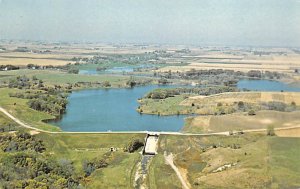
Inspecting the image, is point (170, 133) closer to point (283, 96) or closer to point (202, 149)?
point (202, 149)

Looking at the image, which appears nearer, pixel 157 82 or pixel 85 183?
pixel 85 183

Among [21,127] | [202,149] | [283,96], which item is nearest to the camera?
[202,149]

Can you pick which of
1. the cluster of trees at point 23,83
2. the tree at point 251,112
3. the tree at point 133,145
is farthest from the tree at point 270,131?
the cluster of trees at point 23,83

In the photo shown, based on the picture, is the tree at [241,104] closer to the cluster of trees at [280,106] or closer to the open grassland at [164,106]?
the cluster of trees at [280,106]

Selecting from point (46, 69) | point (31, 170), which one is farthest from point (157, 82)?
point (31, 170)

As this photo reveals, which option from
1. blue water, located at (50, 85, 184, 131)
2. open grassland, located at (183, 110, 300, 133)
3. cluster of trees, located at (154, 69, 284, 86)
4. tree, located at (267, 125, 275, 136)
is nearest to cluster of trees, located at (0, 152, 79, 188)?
blue water, located at (50, 85, 184, 131)

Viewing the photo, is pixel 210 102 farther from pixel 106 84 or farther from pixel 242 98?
pixel 106 84
